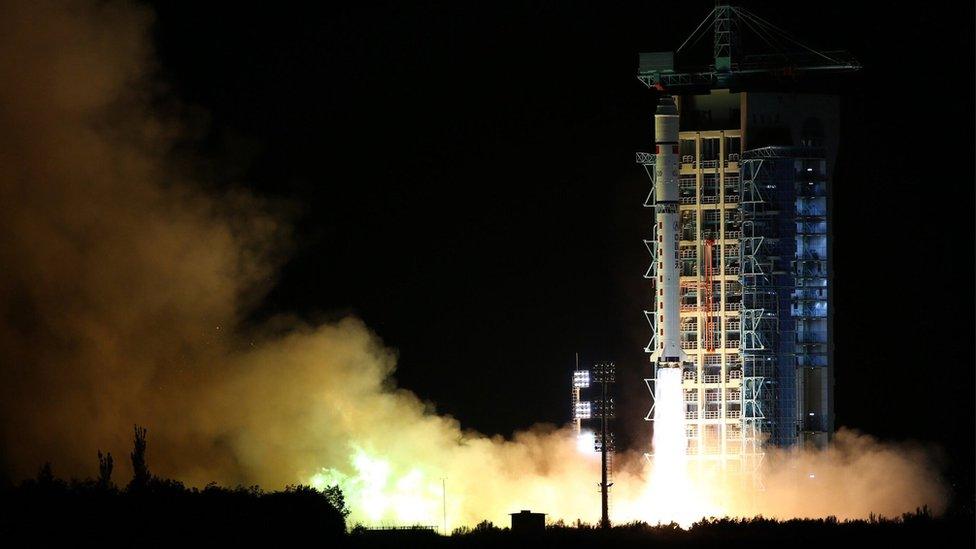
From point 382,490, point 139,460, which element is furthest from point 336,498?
point 139,460

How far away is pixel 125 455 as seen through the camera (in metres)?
59.6

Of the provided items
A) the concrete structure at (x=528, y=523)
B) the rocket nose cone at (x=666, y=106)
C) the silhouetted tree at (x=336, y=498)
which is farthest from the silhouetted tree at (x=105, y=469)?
the rocket nose cone at (x=666, y=106)

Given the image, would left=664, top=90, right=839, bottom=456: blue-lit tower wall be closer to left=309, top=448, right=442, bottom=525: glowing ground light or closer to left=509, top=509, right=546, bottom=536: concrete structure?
left=309, top=448, right=442, bottom=525: glowing ground light

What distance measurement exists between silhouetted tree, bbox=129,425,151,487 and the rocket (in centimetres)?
1249

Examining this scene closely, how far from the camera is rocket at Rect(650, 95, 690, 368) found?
202ft

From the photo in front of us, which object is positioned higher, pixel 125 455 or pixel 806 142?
pixel 806 142

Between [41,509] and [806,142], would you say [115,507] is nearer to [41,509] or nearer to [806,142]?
[41,509]

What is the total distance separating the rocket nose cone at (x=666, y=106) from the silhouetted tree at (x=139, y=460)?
575 inches

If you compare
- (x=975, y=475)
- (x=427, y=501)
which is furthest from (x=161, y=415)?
(x=975, y=475)

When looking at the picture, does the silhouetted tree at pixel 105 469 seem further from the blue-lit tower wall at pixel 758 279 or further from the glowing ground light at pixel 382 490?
the blue-lit tower wall at pixel 758 279

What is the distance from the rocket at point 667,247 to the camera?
6147 cm

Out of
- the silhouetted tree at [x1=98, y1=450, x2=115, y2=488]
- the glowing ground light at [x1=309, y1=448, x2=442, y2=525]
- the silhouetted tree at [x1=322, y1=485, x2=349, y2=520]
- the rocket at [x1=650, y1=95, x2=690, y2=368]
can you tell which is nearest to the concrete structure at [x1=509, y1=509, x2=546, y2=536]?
the silhouetted tree at [x1=322, y1=485, x2=349, y2=520]

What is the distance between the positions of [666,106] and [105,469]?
1639cm

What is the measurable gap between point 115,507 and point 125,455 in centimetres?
939
